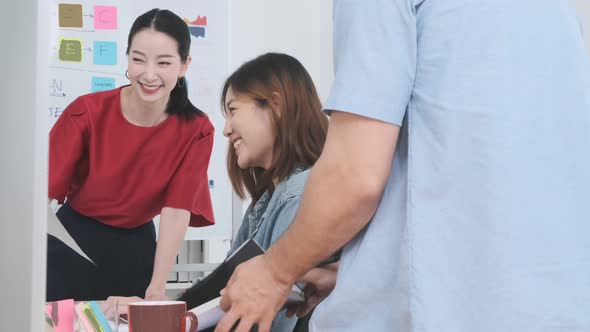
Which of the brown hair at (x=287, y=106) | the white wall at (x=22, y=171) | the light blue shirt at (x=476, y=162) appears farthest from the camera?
the brown hair at (x=287, y=106)

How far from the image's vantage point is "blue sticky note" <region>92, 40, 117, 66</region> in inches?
93.6

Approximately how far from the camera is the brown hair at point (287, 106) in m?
1.51

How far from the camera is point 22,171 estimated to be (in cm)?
42

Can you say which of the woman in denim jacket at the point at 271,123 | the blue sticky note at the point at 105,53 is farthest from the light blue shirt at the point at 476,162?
the blue sticky note at the point at 105,53

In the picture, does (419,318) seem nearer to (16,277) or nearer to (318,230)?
(318,230)

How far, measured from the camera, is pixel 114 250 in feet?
7.20

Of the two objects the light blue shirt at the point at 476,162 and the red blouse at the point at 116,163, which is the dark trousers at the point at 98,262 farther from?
the light blue shirt at the point at 476,162

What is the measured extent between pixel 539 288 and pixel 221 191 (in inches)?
74.3

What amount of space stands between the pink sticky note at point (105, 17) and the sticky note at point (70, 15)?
2.2 inches

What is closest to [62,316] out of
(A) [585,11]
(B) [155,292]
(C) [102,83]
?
(B) [155,292]

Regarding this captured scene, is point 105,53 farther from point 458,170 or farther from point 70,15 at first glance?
point 458,170

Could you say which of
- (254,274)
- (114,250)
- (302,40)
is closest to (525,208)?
(254,274)

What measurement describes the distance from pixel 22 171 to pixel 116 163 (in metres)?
1.85

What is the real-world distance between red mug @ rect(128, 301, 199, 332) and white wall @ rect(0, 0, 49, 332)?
49cm
